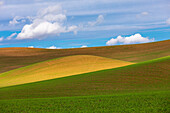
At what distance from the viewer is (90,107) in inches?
527

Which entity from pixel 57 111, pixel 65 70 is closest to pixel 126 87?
pixel 57 111

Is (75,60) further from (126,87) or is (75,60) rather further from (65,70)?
(126,87)

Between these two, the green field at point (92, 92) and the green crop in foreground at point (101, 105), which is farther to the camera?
the green field at point (92, 92)

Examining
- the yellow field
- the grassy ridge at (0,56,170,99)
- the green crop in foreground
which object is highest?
the yellow field

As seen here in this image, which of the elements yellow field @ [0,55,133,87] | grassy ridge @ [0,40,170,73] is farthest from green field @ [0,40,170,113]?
grassy ridge @ [0,40,170,73]

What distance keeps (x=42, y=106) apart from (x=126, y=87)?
900cm

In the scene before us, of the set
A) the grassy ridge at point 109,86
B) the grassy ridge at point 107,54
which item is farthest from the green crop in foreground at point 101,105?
the grassy ridge at point 107,54

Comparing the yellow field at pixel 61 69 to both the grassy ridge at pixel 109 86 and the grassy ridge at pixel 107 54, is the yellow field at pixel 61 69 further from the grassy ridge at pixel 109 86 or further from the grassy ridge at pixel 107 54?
the grassy ridge at pixel 107 54

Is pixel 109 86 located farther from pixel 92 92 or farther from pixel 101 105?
pixel 101 105

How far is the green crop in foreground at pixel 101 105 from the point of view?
40.9 ft

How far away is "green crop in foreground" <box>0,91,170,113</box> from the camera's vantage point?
12461 mm

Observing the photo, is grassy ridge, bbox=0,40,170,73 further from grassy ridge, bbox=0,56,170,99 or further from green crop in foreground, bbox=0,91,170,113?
green crop in foreground, bbox=0,91,170,113

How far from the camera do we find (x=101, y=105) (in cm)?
1369

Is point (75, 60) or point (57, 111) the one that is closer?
point (57, 111)
